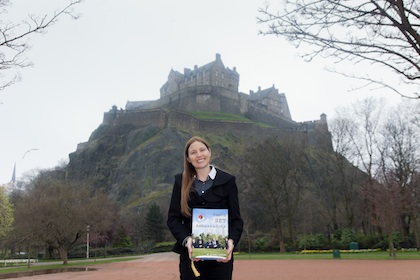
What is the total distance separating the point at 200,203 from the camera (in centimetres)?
312

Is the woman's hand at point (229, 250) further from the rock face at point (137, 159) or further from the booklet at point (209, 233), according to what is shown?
the rock face at point (137, 159)

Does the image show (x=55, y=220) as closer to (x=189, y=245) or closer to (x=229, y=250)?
(x=189, y=245)

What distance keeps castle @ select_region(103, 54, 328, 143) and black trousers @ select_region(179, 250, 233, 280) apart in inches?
3261

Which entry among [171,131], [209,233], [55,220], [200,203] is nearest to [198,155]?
[200,203]

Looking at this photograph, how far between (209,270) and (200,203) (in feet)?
1.76

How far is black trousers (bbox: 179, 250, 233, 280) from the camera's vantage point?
297cm

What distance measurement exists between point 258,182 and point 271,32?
→ 3328 cm

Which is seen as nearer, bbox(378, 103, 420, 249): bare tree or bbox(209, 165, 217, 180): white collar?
bbox(209, 165, 217, 180): white collar

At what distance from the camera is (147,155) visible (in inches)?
3147

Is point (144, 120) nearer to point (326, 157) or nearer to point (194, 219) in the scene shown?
point (326, 157)

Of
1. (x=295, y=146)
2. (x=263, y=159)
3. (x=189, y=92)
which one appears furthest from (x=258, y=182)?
(x=189, y=92)

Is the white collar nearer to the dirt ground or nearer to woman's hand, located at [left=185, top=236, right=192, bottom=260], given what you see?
woman's hand, located at [left=185, top=236, right=192, bottom=260]

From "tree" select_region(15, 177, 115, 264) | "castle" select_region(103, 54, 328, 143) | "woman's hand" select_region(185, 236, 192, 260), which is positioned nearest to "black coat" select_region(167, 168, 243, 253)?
"woman's hand" select_region(185, 236, 192, 260)

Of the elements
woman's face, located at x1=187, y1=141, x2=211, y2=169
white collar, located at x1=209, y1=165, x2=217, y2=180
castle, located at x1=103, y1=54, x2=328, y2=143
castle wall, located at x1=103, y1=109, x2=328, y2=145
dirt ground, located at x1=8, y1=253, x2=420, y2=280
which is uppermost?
castle, located at x1=103, y1=54, x2=328, y2=143
